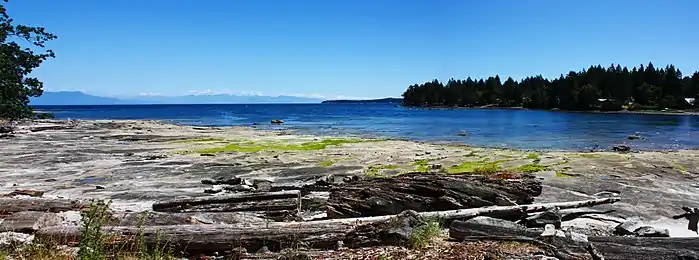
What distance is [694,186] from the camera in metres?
17.1

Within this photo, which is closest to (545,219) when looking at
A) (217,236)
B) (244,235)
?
(244,235)

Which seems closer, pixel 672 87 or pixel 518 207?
pixel 518 207

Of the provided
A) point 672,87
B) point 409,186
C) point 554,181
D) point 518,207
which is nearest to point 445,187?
point 409,186

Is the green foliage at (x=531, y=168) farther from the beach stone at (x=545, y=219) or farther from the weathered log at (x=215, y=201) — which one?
the weathered log at (x=215, y=201)

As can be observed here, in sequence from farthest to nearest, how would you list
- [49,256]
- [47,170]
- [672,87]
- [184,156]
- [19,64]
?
1. [672,87]
2. [184,156]
3. [47,170]
4. [19,64]
5. [49,256]

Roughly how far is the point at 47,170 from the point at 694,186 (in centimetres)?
2609

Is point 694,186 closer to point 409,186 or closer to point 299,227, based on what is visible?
point 409,186

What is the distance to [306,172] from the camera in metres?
20.9

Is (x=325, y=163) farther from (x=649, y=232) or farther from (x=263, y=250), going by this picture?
(x=649, y=232)

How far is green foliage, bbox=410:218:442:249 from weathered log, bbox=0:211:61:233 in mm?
6522

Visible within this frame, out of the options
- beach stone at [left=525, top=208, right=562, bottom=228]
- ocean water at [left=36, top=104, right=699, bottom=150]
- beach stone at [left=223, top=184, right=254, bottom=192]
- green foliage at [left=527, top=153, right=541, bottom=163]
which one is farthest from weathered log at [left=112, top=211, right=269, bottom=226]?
ocean water at [left=36, top=104, right=699, bottom=150]

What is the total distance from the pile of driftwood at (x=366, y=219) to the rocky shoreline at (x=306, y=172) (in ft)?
1.01

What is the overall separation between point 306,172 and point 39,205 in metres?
11.2

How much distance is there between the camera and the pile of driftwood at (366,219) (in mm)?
7824
